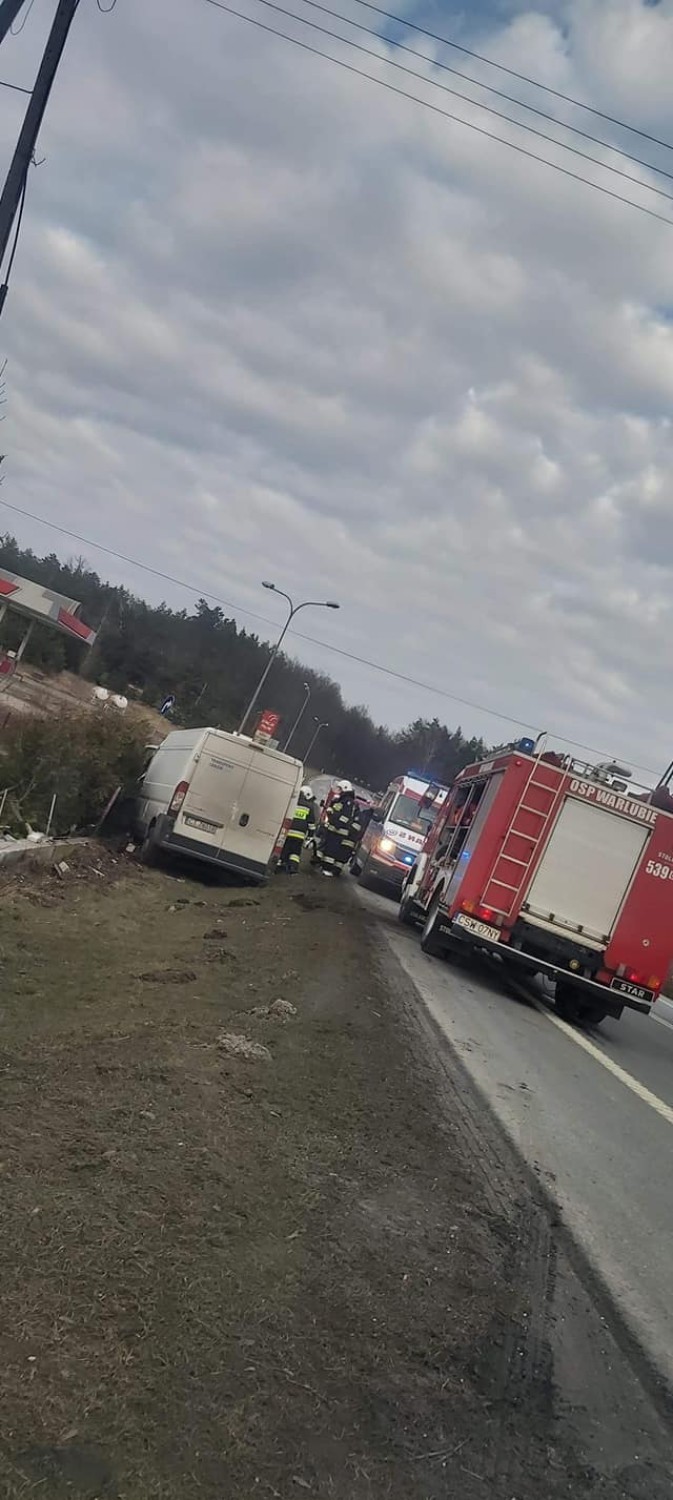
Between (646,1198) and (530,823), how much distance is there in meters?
7.05

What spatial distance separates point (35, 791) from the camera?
42.6 ft

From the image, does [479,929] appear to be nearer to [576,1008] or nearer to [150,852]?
[576,1008]

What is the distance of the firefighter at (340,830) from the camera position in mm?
20516

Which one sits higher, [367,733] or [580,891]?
[367,733]

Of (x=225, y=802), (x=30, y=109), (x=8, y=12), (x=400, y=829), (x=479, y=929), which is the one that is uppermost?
(x=8, y=12)

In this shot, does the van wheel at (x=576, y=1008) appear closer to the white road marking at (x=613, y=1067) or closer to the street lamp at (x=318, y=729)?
the white road marking at (x=613, y=1067)

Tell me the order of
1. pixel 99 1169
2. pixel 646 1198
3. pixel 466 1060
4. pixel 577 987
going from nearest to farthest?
pixel 99 1169 < pixel 646 1198 < pixel 466 1060 < pixel 577 987

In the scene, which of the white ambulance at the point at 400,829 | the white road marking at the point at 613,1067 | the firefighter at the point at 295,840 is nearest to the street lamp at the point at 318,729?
the white ambulance at the point at 400,829

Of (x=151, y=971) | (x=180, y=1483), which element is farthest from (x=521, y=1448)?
(x=151, y=971)

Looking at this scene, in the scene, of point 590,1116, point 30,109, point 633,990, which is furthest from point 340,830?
point 30,109

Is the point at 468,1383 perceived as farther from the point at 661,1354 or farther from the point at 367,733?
the point at 367,733

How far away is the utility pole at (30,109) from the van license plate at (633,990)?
9.93 m

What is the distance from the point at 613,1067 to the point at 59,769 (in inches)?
287

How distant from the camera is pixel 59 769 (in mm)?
12984
